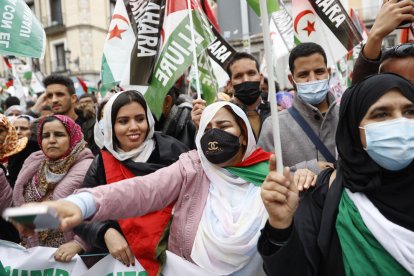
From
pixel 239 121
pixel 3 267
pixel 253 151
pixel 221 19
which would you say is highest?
pixel 221 19

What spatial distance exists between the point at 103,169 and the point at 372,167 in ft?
4.85

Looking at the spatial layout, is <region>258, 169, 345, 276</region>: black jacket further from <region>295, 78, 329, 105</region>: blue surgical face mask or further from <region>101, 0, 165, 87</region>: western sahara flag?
<region>101, 0, 165, 87</region>: western sahara flag

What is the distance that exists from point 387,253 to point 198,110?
1650 mm

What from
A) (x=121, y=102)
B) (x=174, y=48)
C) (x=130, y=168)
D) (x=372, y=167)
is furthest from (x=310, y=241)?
(x=174, y=48)

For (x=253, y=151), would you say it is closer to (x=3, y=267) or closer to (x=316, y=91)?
(x=316, y=91)

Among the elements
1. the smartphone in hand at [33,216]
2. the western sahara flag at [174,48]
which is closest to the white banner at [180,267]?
the smartphone in hand at [33,216]

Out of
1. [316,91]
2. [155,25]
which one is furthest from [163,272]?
[155,25]

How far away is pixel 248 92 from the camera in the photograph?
3.19m

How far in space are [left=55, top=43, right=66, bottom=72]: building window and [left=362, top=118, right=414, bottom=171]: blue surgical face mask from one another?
1313 inches

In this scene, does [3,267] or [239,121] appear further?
[3,267]

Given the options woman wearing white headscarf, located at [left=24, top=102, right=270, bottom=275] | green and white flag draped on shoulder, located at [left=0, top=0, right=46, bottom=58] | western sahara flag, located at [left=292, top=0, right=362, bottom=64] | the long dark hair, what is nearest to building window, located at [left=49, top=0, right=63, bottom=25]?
green and white flag draped on shoulder, located at [left=0, top=0, right=46, bottom=58]

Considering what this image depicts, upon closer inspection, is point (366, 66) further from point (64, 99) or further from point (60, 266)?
point (64, 99)

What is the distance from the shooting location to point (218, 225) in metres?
1.89

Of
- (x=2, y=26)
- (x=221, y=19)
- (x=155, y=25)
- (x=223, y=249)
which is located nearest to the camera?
(x=223, y=249)
